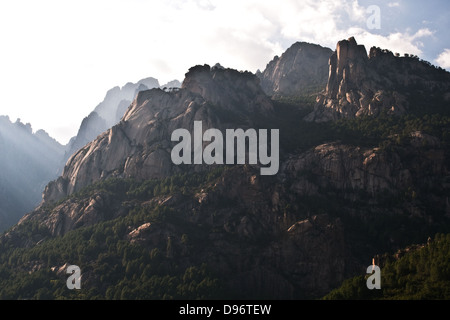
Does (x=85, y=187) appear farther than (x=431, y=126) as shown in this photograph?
Yes

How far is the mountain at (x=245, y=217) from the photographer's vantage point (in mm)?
127738

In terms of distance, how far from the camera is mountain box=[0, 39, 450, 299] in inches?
5029

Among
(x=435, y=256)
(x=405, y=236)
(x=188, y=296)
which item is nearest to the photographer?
(x=435, y=256)

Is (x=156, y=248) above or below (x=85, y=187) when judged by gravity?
below

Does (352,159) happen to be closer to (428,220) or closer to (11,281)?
(428,220)

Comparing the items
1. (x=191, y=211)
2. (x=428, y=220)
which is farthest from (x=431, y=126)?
(x=191, y=211)

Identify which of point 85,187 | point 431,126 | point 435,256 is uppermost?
point 431,126

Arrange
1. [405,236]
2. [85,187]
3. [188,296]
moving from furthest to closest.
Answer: [85,187], [405,236], [188,296]

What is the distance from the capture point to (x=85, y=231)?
150 meters

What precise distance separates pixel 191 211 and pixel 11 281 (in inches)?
2145

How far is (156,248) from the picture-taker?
135m

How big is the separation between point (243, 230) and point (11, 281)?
6663cm

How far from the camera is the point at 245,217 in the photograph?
144875 millimetres

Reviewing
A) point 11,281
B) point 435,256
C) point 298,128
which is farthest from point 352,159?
point 11,281
